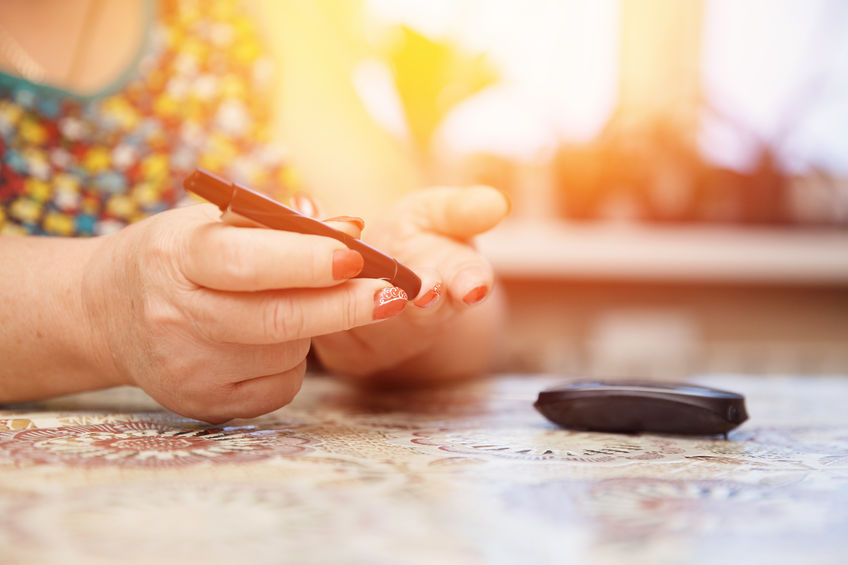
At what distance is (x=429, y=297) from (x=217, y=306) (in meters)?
0.13

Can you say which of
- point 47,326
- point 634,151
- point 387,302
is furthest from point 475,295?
point 634,151

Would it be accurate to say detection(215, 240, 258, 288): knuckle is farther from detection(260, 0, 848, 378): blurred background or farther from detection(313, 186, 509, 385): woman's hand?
detection(260, 0, 848, 378): blurred background

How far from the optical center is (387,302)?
369 mm

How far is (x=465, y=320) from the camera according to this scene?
0.73 m

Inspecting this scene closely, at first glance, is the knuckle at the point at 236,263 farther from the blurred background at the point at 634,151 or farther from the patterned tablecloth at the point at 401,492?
the blurred background at the point at 634,151

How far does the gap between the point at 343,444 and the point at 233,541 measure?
0.52ft

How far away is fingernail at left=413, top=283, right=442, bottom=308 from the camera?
1.39 feet

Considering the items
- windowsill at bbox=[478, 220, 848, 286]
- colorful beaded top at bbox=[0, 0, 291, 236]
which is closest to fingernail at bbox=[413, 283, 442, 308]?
colorful beaded top at bbox=[0, 0, 291, 236]

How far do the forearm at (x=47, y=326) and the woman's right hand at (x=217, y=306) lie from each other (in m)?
0.02

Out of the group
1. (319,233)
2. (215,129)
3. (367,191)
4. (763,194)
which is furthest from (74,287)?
(763,194)

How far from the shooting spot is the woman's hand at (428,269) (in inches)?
18.6

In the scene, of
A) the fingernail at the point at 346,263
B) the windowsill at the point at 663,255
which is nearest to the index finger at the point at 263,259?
the fingernail at the point at 346,263

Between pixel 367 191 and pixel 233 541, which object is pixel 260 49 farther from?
pixel 233 541

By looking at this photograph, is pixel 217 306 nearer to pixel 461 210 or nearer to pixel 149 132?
pixel 461 210
